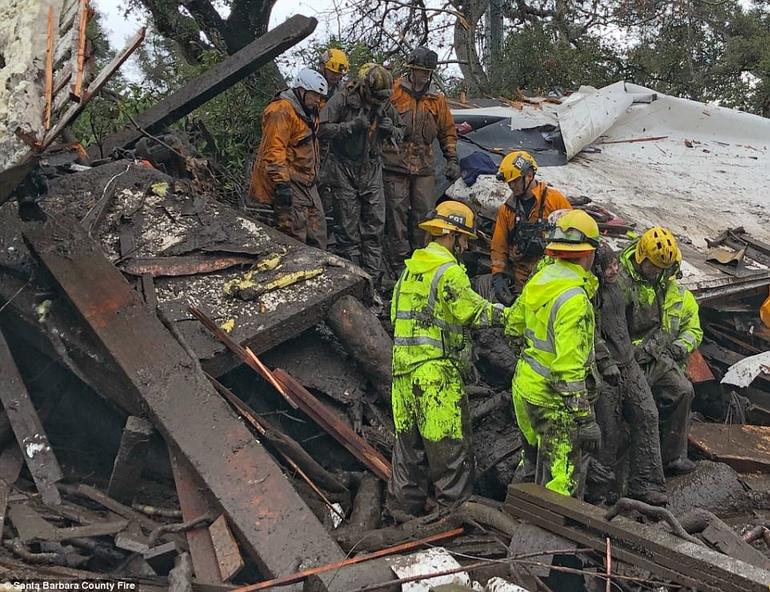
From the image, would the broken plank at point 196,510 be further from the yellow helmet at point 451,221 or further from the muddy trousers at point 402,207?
the muddy trousers at point 402,207

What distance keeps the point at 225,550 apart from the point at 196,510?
41 centimetres

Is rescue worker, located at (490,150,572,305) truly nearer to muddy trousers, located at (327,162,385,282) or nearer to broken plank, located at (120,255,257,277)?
muddy trousers, located at (327,162,385,282)

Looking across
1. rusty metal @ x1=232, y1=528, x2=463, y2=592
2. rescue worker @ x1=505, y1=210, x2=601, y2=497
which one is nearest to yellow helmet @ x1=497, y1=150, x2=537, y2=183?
rescue worker @ x1=505, y1=210, x2=601, y2=497

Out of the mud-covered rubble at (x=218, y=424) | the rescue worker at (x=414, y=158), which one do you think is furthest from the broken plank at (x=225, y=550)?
the rescue worker at (x=414, y=158)

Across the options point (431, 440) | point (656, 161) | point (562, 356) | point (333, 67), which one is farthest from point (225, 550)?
point (656, 161)

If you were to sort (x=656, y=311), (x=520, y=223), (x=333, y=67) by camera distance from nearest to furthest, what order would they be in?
(x=656, y=311)
(x=520, y=223)
(x=333, y=67)

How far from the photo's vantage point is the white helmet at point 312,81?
663 cm

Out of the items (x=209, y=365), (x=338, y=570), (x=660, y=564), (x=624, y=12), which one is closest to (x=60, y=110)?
(x=209, y=365)

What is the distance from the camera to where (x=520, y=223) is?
258 inches

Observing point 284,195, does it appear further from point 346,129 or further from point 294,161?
point 346,129

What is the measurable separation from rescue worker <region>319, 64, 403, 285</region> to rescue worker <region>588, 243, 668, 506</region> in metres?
2.82

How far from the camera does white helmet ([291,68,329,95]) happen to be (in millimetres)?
6633

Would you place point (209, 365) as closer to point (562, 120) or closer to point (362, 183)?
point (362, 183)

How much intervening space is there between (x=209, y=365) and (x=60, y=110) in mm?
1878
